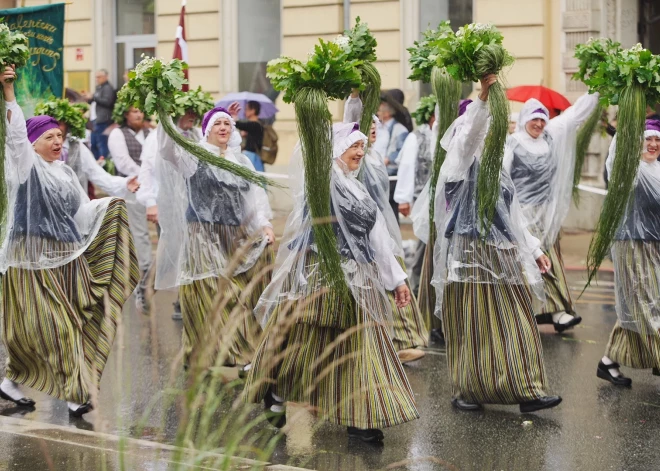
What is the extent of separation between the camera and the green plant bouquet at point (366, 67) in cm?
739

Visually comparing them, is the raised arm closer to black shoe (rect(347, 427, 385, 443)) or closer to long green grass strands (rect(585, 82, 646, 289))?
black shoe (rect(347, 427, 385, 443))

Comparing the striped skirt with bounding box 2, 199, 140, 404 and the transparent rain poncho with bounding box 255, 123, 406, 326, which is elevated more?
the transparent rain poncho with bounding box 255, 123, 406, 326

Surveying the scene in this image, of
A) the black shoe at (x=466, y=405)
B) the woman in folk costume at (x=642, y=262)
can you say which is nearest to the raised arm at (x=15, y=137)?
the black shoe at (x=466, y=405)

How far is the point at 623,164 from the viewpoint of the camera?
6953mm

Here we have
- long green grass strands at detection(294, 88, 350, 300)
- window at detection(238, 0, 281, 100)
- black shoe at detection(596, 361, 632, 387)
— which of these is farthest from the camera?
window at detection(238, 0, 281, 100)

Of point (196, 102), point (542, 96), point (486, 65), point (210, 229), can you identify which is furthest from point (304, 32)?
point (486, 65)

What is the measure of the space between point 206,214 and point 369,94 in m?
1.43

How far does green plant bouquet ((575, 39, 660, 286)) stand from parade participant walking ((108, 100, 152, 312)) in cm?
547

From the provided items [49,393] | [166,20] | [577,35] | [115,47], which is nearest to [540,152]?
[49,393]

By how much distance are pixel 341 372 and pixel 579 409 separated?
1.62 meters

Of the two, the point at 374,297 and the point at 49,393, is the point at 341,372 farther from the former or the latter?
the point at 49,393

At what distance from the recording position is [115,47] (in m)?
19.8

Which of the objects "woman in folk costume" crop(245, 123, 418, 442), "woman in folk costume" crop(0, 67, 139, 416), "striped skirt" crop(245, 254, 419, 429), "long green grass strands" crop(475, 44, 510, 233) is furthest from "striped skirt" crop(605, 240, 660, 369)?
"woman in folk costume" crop(0, 67, 139, 416)

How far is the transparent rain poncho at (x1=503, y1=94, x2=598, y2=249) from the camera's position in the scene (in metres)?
9.16
